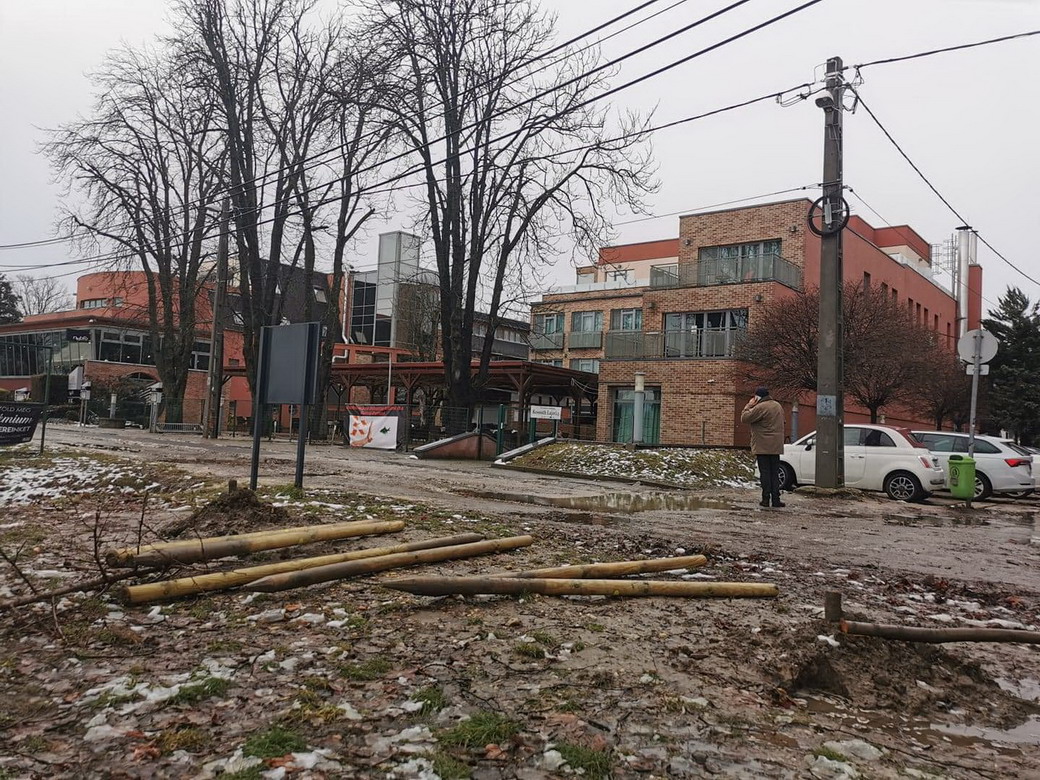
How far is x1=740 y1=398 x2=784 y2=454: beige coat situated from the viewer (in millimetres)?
12227

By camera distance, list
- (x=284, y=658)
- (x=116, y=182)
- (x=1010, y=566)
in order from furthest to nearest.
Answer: (x=116, y=182) < (x=1010, y=566) < (x=284, y=658)

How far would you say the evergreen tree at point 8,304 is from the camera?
70.7 m

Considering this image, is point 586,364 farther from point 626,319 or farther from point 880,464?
point 880,464

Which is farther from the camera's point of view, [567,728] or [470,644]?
[470,644]

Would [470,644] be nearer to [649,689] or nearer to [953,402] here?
[649,689]

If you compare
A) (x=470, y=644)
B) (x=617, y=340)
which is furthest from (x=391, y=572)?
(x=617, y=340)

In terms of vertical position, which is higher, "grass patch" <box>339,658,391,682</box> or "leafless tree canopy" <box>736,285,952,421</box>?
"leafless tree canopy" <box>736,285,952,421</box>

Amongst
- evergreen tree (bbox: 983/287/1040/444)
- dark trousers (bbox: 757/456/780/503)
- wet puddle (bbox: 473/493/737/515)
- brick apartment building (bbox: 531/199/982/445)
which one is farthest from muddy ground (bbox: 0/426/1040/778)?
evergreen tree (bbox: 983/287/1040/444)

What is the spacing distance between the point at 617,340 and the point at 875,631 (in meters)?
27.1

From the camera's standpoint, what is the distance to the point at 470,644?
4.07 metres

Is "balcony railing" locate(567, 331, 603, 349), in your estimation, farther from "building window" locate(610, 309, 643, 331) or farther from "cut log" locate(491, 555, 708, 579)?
"cut log" locate(491, 555, 708, 579)

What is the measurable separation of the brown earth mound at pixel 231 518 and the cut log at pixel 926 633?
4.96m

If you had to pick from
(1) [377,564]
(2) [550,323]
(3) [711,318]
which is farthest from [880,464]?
(2) [550,323]

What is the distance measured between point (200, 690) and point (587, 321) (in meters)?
47.8
